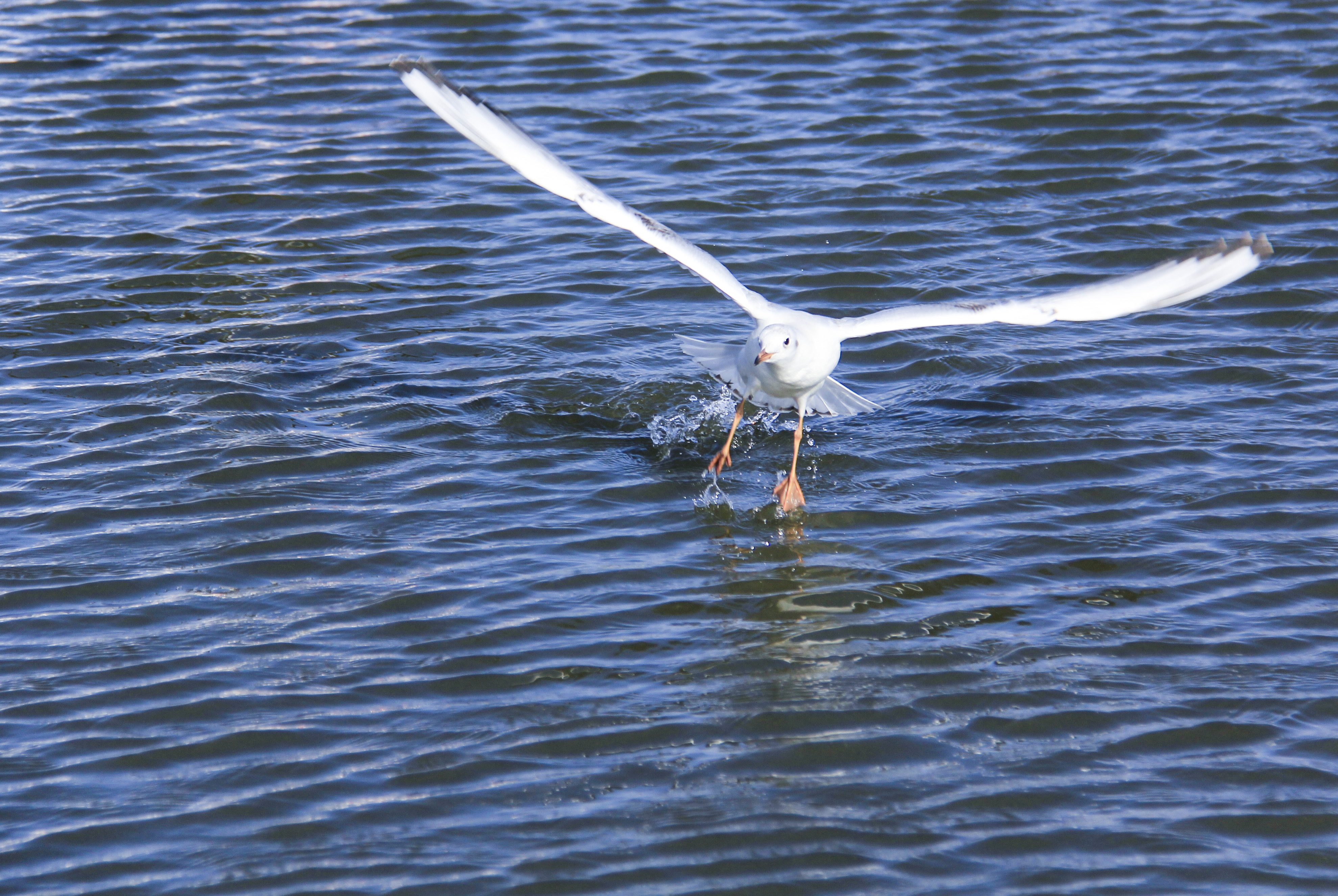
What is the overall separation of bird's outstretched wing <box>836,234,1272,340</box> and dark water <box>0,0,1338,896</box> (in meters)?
0.79

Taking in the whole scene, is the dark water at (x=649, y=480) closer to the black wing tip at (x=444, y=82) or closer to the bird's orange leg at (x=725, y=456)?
the bird's orange leg at (x=725, y=456)

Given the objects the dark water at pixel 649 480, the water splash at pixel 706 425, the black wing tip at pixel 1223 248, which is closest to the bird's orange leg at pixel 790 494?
the dark water at pixel 649 480

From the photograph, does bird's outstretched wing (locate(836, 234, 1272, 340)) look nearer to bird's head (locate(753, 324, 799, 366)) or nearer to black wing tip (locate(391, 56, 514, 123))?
bird's head (locate(753, 324, 799, 366))

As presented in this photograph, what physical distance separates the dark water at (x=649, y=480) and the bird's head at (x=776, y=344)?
0.70 m

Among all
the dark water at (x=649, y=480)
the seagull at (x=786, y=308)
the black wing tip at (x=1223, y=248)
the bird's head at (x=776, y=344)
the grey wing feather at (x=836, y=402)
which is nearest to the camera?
the dark water at (x=649, y=480)

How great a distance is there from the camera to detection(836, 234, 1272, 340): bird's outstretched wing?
249 inches

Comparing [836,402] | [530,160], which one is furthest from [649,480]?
[530,160]

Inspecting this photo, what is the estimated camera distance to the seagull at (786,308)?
252 inches

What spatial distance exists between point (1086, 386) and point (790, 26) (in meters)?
6.00

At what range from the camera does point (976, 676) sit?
5.37 metres

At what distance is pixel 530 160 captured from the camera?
6719 millimetres

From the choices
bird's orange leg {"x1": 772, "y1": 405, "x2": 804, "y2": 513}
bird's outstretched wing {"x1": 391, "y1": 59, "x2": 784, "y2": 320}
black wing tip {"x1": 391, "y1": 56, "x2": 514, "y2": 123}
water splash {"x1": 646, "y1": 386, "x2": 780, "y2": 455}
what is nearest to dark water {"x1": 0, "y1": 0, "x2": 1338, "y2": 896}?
water splash {"x1": 646, "y1": 386, "x2": 780, "y2": 455}

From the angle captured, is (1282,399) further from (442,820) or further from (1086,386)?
(442,820)

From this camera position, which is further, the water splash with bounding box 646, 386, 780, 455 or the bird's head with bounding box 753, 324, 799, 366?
the water splash with bounding box 646, 386, 780, 455
